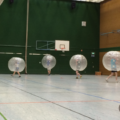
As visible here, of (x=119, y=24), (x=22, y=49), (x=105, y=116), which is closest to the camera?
(x=105, y=116)

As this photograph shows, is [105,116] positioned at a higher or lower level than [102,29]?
lower

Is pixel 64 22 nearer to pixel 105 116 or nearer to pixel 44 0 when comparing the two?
pixel 44 0

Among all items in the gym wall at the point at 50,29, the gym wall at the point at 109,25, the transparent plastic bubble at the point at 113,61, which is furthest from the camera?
the gym wall at the point at 50,29

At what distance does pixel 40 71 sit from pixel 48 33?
5.47 metres

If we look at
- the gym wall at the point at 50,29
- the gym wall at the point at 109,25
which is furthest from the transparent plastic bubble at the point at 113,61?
the gym wall at the point at 50,29

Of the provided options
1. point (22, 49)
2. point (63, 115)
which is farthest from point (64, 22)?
point (63, 115)

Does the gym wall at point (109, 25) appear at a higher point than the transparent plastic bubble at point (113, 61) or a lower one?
higher

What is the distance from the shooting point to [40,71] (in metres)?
31.9

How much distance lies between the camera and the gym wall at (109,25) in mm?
30062

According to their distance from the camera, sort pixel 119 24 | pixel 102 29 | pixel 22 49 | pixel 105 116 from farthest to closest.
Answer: pixel 102 29, pixel 22 49, pixel 119 24, pixel 105 116

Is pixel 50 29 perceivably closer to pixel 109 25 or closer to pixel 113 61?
pixel 109 25

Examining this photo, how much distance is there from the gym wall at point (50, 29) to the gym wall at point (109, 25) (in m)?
0.99

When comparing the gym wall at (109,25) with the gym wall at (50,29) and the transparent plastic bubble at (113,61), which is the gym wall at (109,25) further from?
the transparent plastic bubble at (113,61)

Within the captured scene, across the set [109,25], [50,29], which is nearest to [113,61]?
[109,25]
